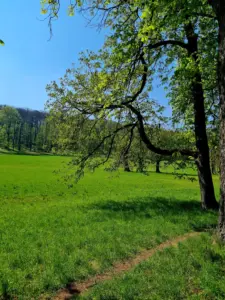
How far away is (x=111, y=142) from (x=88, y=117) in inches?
85.5

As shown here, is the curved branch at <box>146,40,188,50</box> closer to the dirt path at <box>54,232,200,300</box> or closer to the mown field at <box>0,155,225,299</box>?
the mown field at <box>0,155,225,299</box>

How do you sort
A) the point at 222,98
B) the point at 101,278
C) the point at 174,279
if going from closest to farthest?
the point at 174,279 < the point at 101,278 < the point at 222,98

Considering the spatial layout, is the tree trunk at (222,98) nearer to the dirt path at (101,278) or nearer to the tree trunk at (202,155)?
the dirt path at (101,278)

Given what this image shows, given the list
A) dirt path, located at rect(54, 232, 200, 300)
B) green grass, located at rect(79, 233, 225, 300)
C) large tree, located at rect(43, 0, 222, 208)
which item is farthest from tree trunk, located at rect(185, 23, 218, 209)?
green grass, located at rect(79, 233, 225, 300)

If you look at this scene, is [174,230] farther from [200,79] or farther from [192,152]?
[200,79]

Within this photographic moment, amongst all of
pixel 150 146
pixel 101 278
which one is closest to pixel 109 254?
pixel 101 278

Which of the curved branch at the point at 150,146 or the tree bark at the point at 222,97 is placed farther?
the curved branch at the point at 150,146

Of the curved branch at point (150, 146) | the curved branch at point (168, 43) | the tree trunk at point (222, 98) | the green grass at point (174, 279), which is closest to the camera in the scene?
the green grass at point (174, 279)

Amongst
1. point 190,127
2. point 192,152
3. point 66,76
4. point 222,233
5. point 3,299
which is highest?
point 66,76

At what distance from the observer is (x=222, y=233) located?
6.39m

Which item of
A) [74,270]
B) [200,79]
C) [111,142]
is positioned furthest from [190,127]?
[74,270]

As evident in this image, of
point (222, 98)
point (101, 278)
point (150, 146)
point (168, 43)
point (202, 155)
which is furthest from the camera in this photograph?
point (150, 146)

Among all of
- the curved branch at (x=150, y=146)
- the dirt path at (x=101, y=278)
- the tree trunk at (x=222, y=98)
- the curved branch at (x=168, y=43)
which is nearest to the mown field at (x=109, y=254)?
the dirt path at (x=101, y=278)

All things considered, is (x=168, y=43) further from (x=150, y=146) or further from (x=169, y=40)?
(x=150, y=146)
